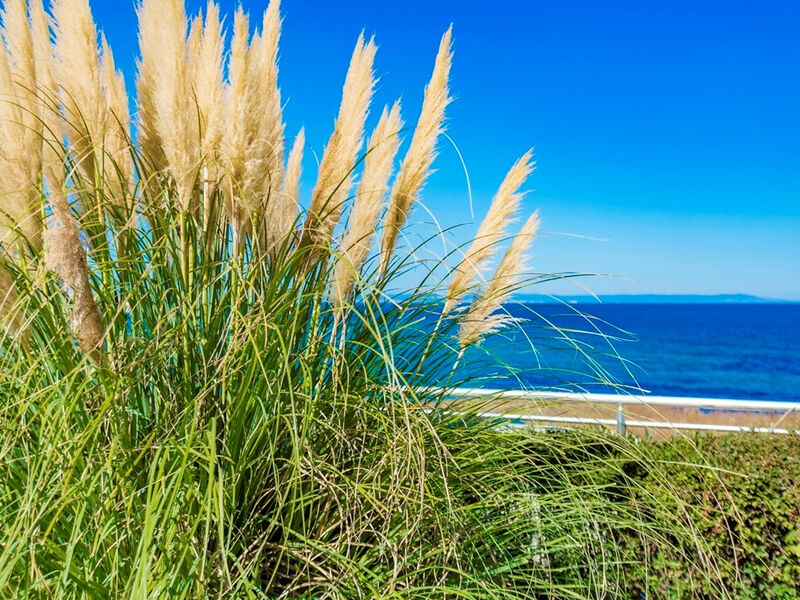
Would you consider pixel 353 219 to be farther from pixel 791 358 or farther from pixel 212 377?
pixel 791 358

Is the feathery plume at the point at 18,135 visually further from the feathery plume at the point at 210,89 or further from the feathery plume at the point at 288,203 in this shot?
the feathery plume at the point at 288,203

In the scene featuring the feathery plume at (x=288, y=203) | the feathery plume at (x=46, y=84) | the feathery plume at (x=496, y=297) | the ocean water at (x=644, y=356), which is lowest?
the ocean water at (x=644, y=356)

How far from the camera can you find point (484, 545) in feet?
6.09

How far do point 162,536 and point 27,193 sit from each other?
1.01m

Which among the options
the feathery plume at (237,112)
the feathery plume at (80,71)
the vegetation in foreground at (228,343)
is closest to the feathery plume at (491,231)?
the vegetation in foreground at (228,343)

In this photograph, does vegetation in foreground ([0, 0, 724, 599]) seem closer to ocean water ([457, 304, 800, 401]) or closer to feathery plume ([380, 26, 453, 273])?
feathery plume ([380, 26, 453, 273])

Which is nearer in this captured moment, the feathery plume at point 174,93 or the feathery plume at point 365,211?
the feathery plume at point 174,93

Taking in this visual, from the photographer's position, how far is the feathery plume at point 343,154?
1988 mm

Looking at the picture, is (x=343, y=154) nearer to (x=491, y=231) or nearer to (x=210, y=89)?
(x=210, y=89)

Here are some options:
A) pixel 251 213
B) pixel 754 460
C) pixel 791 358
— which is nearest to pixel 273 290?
pixel 251 213

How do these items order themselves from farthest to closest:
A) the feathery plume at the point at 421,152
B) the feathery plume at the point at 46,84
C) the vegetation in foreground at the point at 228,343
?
1. the feathery plume at the point at 421,152
2. the feathery plume at the point at 46,84
3. the vegetation in foreground at the point at 228,343

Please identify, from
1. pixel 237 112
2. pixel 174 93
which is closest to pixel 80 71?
pixel 174 93

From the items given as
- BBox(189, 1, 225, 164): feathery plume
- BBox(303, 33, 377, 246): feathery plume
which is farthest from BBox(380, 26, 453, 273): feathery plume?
BBox(189, 1, 225, 164): feathery plume

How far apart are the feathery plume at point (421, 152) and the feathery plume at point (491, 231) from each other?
0.25 meters
